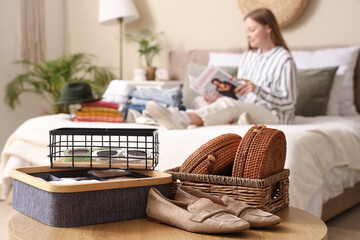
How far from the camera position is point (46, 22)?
5.04m

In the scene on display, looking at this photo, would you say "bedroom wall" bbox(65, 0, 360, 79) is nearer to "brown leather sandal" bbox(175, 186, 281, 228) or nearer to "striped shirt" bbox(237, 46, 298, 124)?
"striped shirt" bbox(237, 46, 298, 124)

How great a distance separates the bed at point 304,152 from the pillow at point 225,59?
780 millimetres

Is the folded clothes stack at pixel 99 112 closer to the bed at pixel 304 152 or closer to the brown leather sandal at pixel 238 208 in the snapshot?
the bed at pixel 304 152

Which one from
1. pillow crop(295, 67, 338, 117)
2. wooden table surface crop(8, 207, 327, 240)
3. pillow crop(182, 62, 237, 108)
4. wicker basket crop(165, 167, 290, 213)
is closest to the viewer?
wooden table surface crop(8, 207, 327, 240)

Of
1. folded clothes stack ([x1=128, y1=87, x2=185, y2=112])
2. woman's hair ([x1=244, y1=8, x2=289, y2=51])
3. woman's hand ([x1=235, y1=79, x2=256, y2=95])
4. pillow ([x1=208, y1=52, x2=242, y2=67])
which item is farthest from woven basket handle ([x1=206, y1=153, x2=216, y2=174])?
pillow ([x1=208, y1=52, x2=242, y2=67])

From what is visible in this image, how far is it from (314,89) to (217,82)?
75 cm

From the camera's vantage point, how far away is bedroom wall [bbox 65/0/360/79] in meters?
3.64

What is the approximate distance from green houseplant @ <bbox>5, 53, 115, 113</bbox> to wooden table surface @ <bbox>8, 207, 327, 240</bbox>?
3530 mm

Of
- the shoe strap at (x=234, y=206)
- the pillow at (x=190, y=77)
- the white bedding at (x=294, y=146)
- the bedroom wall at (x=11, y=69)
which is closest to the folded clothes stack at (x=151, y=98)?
the white bedding at (x=294, y=146)

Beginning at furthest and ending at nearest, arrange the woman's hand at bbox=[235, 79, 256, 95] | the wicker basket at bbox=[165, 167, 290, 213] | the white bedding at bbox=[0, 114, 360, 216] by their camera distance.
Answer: the woman's hand at bbox=[235, 79, 256, 95] → the white bedding at bbox=[0, 114, 360, 216] → the wicker basket at bbox=[165, 167, 290, 213]

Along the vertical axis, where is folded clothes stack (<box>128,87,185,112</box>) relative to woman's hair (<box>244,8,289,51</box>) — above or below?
below

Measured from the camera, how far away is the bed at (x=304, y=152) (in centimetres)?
206

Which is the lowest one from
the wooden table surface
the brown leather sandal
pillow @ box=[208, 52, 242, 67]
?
the wooden table surface

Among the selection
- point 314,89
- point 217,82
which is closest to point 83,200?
point 217,82
